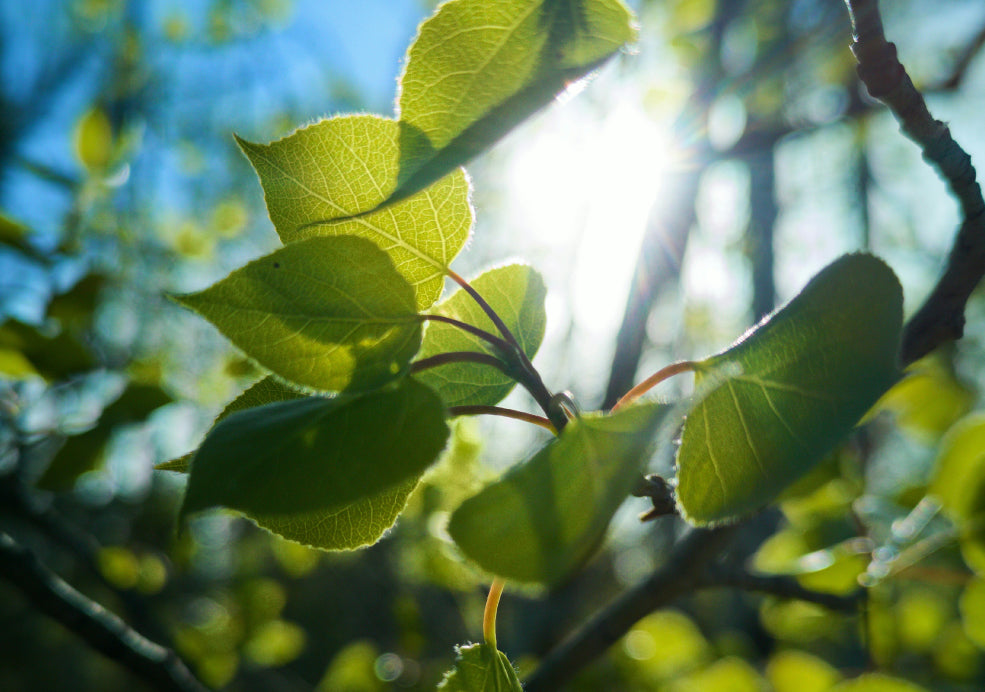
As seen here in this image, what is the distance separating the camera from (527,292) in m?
0.59

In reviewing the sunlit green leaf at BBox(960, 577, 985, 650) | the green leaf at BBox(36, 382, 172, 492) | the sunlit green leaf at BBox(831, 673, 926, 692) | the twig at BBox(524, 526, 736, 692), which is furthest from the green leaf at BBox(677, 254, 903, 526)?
the green leaf at BBox(36, 382, 172, 492)

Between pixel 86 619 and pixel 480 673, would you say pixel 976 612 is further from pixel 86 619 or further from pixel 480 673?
pixel 86 619

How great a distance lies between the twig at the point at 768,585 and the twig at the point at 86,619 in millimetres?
915

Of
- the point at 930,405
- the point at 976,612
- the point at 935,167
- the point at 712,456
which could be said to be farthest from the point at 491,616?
the point at 930,405

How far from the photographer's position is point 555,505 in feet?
1.14

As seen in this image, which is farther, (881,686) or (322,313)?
(881,686)

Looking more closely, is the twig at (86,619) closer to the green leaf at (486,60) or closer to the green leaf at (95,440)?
the green leaf at (95,440)

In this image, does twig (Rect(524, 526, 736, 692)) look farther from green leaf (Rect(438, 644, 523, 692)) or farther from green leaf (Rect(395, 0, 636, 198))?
green leaf (Rect(395, 0, 636, 198))

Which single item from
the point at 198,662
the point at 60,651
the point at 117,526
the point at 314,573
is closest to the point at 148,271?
the point at 117,526

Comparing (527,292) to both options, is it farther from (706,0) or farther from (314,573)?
(314,573)

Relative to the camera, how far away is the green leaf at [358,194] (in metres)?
0.46

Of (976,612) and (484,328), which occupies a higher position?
(484,328)

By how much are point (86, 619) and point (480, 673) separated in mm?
762

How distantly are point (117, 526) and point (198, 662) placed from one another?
3.75 m
